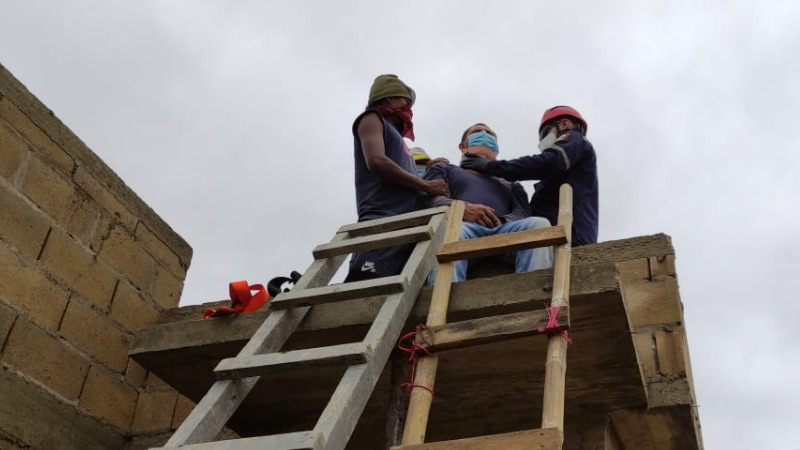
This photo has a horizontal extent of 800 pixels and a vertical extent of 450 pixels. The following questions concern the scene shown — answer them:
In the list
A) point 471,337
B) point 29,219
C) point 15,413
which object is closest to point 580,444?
point 471,337

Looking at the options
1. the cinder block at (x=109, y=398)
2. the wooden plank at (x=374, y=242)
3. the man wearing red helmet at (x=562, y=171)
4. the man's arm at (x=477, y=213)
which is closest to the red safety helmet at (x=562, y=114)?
the man wearing red helmet at (x=562, y=171)

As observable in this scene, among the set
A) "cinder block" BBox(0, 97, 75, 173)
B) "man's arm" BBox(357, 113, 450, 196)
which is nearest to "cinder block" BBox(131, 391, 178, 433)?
"cinder block" BBox(0, 97, 75, 173)

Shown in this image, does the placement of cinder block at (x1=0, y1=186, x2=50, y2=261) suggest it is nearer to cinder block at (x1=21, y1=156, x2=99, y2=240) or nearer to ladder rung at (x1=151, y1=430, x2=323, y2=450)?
cinder block at (x1=21, y1=156, x2=99, y2=240)

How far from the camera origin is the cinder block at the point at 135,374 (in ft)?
14.0

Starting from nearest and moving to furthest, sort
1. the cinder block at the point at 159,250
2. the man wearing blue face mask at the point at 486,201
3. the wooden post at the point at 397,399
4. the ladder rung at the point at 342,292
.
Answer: the wooden post at the point at 397,399 → the ladder rung at the point at 342,292 → the man wearing blue face mask at the point at 486,201 → the cinder block at the point at 159,250

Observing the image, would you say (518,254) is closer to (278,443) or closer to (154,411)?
(278,443)

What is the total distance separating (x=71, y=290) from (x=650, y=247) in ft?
8.76

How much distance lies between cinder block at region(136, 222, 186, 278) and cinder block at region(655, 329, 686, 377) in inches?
101

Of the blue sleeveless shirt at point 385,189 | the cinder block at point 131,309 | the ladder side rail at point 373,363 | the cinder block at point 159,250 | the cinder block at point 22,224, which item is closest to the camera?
the ladder side rail at point 373,363

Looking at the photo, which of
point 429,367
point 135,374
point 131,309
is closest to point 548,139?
point 429,367

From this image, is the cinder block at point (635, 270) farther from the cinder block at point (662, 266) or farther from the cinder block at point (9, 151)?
the cinder block at point (9, 151)

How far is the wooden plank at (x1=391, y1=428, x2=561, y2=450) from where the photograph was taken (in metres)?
2.26

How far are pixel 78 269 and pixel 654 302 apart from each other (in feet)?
8.68

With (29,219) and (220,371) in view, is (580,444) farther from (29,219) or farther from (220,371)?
(29,219)
